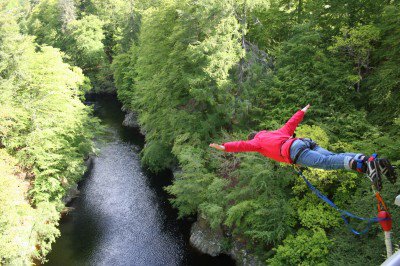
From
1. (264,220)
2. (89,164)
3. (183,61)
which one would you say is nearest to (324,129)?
(264,220)

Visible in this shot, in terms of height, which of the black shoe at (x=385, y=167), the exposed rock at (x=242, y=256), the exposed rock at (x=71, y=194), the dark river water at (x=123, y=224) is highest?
the black shoe at (x=385, y=167)

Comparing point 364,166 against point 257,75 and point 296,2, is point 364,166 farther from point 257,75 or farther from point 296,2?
point 296,2

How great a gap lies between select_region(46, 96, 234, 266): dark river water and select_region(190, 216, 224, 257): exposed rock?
338mm

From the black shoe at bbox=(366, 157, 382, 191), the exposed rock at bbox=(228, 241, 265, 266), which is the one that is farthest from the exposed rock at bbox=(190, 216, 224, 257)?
the black shoe at bbox=(366, 157, 382, 191)

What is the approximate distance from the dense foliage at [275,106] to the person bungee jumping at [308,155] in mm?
5797

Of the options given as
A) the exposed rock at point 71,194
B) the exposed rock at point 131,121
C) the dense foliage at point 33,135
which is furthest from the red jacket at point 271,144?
the exposed rock at point 131,121

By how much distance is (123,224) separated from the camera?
1966 centimetres

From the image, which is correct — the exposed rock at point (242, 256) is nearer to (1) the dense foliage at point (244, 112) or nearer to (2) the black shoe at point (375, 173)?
(1) the dense foliage at point (244, 112)

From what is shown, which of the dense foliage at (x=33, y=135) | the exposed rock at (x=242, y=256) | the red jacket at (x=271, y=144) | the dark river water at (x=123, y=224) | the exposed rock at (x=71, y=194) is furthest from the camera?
the exposed rock at (x=71, y=194)

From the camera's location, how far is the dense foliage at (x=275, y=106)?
38.4 ft

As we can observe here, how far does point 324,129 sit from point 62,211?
16.6 metres

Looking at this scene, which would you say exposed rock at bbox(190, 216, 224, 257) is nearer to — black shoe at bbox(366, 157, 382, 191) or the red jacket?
the red jacket

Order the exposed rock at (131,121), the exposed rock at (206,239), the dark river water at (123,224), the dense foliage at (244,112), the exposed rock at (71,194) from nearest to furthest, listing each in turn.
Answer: the dense foliage at (244,112), the exposed rock at (206,239), the dark river water at (123,224), the exposed rock at (71,194), the exposed rock at (131,121)

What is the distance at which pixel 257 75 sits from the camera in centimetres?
1825
